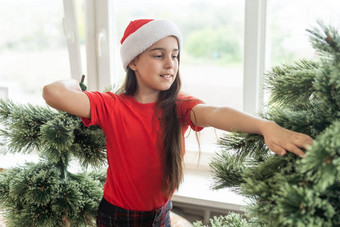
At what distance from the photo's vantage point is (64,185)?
108 cm

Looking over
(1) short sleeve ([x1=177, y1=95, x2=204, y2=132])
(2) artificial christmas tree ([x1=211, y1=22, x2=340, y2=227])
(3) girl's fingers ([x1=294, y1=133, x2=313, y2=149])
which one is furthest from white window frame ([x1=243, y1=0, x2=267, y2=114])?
(3) girl's fingers ([x1=294, y1=133, x2=313, y2=149])

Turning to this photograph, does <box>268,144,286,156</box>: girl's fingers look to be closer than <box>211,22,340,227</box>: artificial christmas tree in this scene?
No

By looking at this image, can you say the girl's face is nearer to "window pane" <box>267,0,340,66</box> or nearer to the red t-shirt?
the red t-shirt

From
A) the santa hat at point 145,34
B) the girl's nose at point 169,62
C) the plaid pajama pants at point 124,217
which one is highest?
the santa hat at point 145,34

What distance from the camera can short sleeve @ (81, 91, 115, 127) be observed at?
3.38 ft

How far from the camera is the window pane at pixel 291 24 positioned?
152 cm

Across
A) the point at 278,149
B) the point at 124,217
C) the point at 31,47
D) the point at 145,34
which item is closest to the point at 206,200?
the point at 124,217

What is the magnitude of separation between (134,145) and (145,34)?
307 mm

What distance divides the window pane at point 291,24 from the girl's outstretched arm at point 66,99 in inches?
34.3

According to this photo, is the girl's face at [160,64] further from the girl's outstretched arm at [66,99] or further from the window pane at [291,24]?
the window pane at [291,24]

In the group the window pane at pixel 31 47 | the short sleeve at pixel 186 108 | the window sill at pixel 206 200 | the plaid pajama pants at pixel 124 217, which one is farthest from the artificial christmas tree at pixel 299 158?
the window pane at pixel 31 47

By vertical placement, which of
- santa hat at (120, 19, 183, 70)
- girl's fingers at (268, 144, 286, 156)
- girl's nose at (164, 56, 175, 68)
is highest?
santa hat at (120, 19, 183, 70)

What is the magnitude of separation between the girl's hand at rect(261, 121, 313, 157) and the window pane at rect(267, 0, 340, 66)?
933 millimetres

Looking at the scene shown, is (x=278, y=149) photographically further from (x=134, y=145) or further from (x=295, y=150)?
(x=134, y=145)
